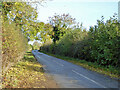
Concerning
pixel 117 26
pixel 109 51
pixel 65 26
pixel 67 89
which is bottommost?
pixel 67 89

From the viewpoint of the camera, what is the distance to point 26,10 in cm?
1079

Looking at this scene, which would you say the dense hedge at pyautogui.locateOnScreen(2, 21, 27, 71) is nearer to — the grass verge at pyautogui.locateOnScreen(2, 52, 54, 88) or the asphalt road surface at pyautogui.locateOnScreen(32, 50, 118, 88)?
the grass verge at pyautogui.locateOnScreen(2, 52, 54, 88)

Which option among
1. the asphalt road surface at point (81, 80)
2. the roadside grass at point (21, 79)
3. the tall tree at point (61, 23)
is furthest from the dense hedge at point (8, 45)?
the tall tree at point (61, 23)

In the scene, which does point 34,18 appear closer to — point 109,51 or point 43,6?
point 43,6

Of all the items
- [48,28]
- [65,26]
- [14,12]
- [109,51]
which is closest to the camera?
[14,12]

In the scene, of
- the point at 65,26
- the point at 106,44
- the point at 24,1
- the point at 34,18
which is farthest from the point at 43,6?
the point at 65,26

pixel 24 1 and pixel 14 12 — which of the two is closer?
pixel 24 1

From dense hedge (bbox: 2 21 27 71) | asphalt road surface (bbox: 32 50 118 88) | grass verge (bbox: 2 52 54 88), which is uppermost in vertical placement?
dense hedge (bbox: 2 21 27 71)

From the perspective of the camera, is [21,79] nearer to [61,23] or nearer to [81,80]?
[81,80]

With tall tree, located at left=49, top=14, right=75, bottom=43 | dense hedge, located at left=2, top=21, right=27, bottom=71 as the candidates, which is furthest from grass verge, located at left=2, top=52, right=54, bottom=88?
tall tree, located at left=49, top=14, right=75, bottom=43

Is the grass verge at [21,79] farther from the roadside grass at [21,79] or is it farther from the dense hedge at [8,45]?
the dense hedge at [8,45]

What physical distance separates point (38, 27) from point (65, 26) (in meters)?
31.7

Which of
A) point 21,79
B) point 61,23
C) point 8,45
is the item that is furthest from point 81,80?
point 61,23

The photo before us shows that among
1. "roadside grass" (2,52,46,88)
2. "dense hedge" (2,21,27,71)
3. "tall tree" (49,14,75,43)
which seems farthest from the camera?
"tall tree" (49,14,75,43)
